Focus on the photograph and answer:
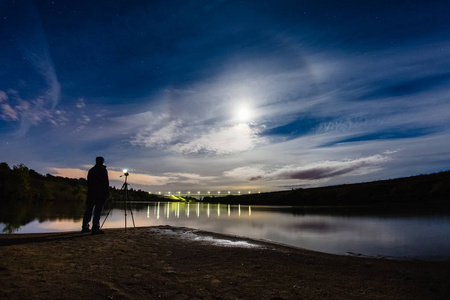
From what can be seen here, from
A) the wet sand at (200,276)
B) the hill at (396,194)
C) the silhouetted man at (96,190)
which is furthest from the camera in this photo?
the hill at (396,194)

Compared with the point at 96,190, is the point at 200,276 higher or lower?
lower

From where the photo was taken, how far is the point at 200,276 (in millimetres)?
5992

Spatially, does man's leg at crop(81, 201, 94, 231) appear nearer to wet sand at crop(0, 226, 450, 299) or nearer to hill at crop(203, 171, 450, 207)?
wet sand at crop(0, 226, 450, 299)

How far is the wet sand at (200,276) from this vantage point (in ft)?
15.5

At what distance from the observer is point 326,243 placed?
1330 centimetres

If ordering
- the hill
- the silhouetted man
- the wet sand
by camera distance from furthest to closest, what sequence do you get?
the hill
the silhouetted man
the wet sand

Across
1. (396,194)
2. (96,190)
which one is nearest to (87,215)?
(96,190)

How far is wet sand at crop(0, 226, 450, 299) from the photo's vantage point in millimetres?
4711

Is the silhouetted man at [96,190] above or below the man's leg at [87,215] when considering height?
above

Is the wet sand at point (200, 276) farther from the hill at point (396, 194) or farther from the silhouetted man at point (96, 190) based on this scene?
the hill at point (396, 194)

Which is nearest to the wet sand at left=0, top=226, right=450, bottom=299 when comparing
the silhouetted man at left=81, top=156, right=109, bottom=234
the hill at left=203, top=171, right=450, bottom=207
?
the silhouetted man at left=81, top=156, right=109, bottom=234

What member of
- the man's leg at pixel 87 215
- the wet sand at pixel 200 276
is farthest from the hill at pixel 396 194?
the man's leg at pixel 87 215

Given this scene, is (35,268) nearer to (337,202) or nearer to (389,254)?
(389,254)

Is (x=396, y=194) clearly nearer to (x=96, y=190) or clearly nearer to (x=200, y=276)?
(x=200, y=276)
